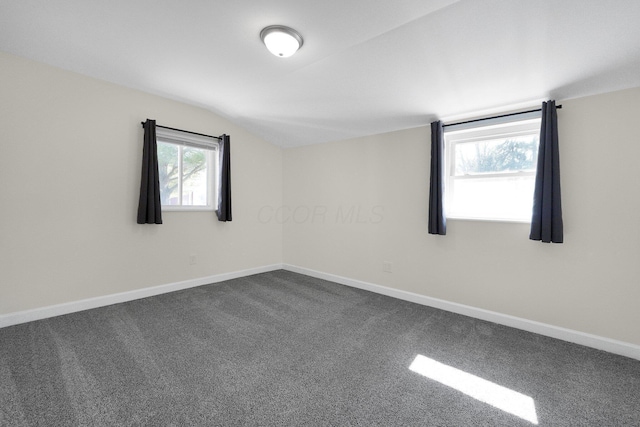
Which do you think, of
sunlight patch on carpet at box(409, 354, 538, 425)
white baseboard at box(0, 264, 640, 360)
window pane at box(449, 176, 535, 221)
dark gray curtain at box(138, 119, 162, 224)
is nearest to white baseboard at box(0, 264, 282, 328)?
white baseboard at box(0, 264, 640, 360)

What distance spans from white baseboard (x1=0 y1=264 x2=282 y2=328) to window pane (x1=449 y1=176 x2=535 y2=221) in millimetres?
3327

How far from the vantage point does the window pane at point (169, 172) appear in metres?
3.53

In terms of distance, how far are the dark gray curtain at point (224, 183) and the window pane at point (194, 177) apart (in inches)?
11.0

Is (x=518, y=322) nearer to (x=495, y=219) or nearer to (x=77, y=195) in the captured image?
(x=495, y=219)

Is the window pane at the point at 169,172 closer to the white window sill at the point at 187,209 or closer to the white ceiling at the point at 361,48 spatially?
the white window sill at the point at 187,209

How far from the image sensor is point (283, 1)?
68.0 inches

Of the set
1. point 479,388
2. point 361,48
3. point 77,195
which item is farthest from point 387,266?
point 77,195

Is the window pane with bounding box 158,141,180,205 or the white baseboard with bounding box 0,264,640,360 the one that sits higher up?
the window pane with bounding box 158,141,180,205

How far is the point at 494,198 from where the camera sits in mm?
2855

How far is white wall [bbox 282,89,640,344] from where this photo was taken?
7.15 ft

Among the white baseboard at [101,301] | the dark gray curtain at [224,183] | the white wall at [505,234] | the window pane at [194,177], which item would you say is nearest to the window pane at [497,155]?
the white wall at [505,234]

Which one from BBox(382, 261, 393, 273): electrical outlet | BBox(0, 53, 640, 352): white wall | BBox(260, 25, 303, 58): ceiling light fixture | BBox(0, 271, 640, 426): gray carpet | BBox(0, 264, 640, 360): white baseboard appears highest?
BBox(260, 25, 303, 58): ceiling light fixture

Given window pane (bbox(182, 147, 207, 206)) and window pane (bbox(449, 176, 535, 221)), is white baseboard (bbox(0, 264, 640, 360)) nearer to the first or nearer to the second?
window pane (bbox(449, 176, 535, 221))

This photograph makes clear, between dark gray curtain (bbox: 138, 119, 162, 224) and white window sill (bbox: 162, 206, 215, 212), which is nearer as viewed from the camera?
dark gray curtain (bbox: 138, 119, 162, 224)
